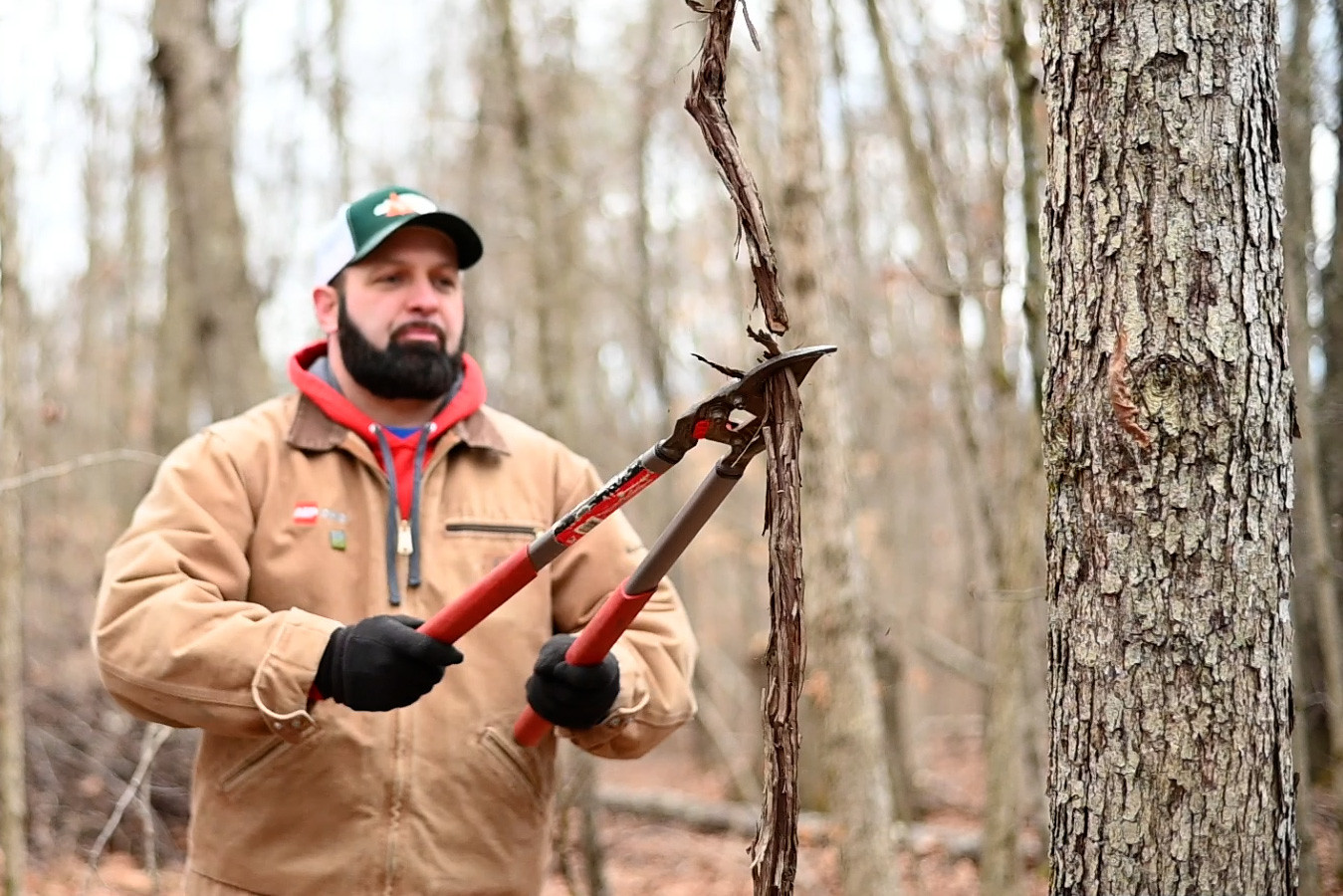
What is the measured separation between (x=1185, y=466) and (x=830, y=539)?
2552mm

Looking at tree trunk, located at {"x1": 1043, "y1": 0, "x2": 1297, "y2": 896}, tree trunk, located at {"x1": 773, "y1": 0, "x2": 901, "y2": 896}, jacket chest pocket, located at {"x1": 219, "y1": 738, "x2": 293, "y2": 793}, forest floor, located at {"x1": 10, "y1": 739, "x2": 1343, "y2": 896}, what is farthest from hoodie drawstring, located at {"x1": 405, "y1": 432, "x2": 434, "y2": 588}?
forest floor, located at {"x1": 10, "y1": 739, "x2": 1343, "y2": 896}

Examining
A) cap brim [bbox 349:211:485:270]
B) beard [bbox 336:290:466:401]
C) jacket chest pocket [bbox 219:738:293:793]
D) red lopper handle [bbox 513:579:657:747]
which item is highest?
cap brim [bbox 349:211:485:270]

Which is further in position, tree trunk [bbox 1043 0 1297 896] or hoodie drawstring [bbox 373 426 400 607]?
hoodie drawstring [bbox 373 426 400 607]

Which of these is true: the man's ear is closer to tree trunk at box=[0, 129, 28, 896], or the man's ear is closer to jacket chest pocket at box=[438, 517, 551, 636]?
jacket chest pocket at box=[438, 517, 551, 636]

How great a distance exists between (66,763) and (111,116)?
10607mm

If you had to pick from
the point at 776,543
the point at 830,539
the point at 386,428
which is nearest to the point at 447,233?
the point at 386,428

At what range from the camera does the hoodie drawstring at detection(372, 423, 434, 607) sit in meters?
2.75

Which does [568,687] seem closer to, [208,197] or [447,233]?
[447,233]

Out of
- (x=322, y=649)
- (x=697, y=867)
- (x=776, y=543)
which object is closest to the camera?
(x=776, y=543)

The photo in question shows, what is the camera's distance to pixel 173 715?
8.14 feet

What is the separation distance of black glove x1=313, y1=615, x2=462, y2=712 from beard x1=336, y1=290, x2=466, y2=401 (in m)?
0.73

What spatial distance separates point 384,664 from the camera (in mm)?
2316

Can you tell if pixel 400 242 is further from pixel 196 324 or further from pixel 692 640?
pixel 196 324

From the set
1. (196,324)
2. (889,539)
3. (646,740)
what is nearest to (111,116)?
(196,324)
